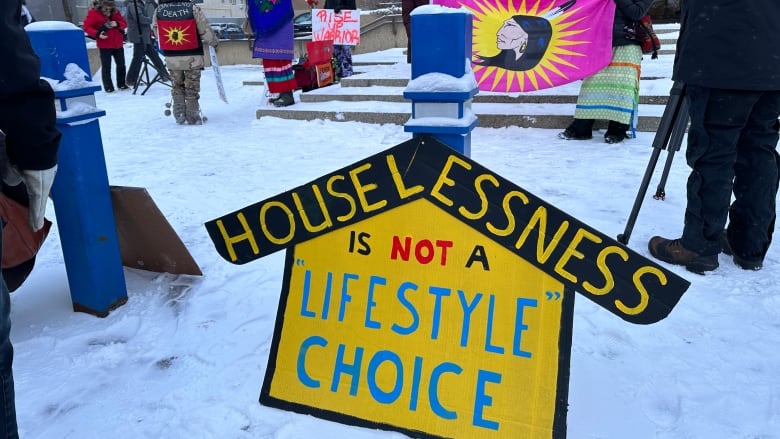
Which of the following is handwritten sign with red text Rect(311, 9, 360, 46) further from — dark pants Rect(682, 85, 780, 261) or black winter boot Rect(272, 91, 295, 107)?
dark pants Rect(682, 85, 780, 261)

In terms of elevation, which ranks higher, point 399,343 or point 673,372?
point 399,343

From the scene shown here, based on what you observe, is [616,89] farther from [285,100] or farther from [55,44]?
[55,44]

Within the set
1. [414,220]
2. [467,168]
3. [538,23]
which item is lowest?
[414,220]

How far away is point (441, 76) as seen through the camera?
177 cm

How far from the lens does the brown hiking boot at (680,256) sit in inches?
113

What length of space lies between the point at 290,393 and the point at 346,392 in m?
0.21

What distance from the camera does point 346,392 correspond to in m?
1.81

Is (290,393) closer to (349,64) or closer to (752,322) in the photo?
(752,322)

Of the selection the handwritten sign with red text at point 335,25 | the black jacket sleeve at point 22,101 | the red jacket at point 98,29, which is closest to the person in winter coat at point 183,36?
the handwritten sign with red text at point 335,25

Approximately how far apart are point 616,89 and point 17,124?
16.8 ft

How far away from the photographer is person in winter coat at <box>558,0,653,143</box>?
5.12 m

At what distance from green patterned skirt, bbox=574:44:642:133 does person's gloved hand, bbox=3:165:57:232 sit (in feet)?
16.3

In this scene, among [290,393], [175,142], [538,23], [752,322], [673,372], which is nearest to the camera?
[290,393]

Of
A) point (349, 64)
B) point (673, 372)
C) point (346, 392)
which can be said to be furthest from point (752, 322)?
point (349, 64)
